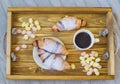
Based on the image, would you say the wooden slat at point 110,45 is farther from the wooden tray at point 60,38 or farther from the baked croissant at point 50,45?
the baked croissant at point 50,45

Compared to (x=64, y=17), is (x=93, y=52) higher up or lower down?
lower down

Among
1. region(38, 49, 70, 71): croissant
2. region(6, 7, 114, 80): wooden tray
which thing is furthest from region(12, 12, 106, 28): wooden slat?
region(38, 49, 70, 71): croissant

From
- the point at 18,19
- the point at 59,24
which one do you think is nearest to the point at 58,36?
the point at 59,24

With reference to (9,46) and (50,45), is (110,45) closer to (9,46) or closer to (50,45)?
(50,45)

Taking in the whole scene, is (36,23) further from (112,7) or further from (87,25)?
(112,7)

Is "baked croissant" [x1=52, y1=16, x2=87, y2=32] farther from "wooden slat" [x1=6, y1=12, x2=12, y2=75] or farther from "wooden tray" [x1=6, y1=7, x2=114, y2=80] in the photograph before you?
"wooden slat" [x1=6, y1=12, x2=12, y2=75]

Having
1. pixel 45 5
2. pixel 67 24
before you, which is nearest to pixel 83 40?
pixel 67 24
